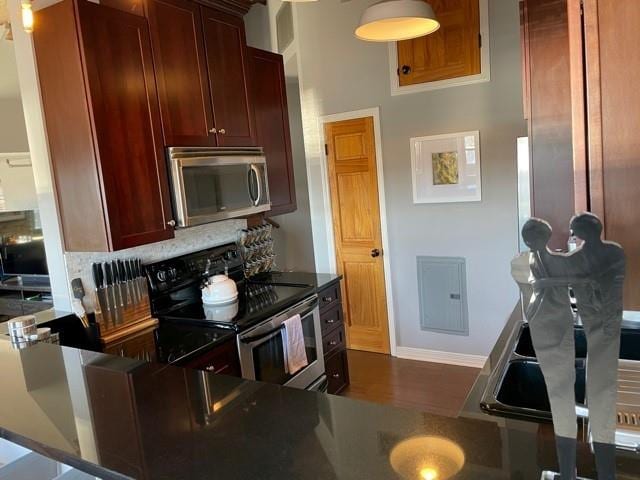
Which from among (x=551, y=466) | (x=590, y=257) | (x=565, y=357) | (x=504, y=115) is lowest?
(x=551, y=466)

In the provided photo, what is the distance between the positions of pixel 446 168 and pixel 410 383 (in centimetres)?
169

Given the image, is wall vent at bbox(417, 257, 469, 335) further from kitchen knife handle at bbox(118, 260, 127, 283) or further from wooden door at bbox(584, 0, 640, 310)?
wooden door at bbox(584, 0, 640, 310)

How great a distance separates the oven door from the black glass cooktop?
0.05 m

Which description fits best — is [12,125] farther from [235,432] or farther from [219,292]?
[235,432]

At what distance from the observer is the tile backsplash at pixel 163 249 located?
2.38 m

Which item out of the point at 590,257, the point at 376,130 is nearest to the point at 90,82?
the point at 590,257

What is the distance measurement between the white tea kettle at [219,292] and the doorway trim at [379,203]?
1.72 meters

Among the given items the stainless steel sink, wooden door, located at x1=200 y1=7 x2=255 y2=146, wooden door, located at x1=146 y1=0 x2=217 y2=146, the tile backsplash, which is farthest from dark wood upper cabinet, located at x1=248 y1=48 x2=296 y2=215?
the stainless steel sink

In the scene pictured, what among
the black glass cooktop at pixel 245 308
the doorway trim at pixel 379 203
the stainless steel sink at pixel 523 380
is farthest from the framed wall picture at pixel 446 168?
the stainless steel sink at pixel 523 380

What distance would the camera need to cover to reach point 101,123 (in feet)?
6.97

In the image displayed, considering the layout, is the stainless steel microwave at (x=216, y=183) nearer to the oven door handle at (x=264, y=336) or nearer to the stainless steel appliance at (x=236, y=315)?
the stainless steel appliance at (x=236, y=315)

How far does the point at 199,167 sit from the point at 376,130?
6.23ft

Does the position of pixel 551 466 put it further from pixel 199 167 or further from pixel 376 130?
pixel 376 130

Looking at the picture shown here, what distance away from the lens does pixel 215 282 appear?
9.16ft
